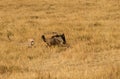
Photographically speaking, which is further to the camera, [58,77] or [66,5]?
[66,5]

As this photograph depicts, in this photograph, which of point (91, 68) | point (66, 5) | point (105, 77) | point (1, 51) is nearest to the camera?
point (105, 77)

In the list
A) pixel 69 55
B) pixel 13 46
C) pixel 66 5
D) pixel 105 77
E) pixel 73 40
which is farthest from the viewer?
pixel 66 5

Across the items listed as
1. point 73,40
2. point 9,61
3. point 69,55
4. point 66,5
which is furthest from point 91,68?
point 66,5

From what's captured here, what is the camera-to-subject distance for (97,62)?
9.18 m

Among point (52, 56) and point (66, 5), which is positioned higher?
point (52, 56)

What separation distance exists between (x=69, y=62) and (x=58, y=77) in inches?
70.1

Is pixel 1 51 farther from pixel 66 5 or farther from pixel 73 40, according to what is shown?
pixel 66 5

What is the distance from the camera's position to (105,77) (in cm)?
733

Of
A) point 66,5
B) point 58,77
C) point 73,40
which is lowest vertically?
point 66,5

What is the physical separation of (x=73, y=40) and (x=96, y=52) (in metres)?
2.28

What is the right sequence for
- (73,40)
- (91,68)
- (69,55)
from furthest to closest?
(73,40), (69,55), (91,68)

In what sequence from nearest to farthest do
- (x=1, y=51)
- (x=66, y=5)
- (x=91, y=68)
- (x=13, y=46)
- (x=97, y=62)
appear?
(x=91, y=68) → (x=97, y=62) → (x=1, y=51) → (x=13, y=46) → (x=66, y=5)

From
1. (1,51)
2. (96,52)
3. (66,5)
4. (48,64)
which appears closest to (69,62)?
(48,64)

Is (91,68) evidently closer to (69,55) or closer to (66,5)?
→ (69,55)
